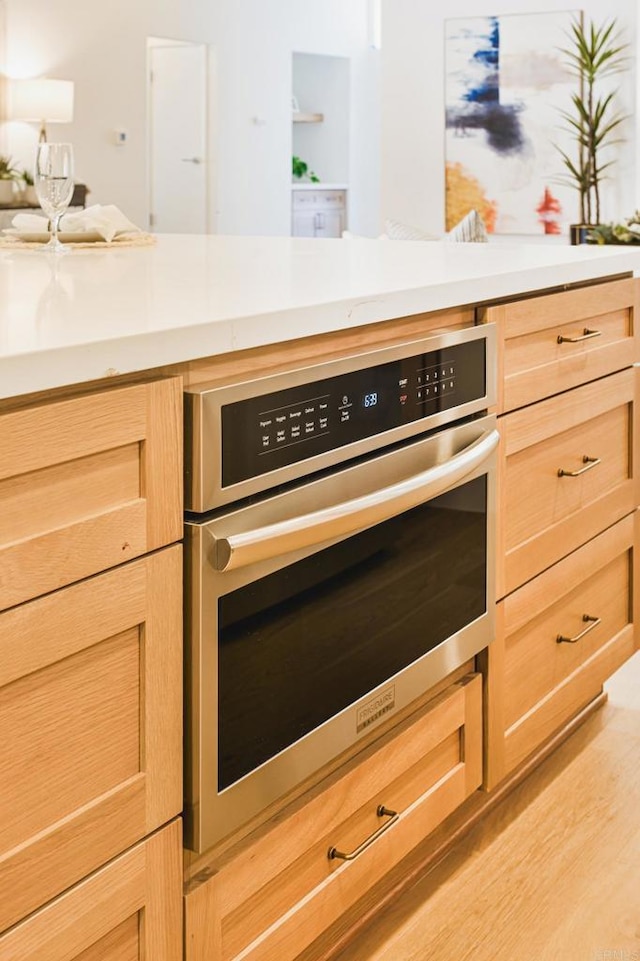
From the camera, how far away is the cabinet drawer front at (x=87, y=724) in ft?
3.17

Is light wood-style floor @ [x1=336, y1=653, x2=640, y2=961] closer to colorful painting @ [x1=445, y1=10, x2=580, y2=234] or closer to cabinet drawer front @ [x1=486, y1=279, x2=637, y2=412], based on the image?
cabinet drawer front @ [x1=486, y1=279, x2=637, y2=412]

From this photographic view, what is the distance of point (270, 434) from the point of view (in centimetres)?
123

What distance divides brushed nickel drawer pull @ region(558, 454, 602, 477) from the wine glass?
954 millimetres

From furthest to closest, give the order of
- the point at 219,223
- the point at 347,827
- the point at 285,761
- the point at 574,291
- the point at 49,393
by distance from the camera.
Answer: the point at 219,223
the point at 574,291
the point at 347,827
the point at 285,761
the point at 49,393

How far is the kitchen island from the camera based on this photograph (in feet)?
3.21

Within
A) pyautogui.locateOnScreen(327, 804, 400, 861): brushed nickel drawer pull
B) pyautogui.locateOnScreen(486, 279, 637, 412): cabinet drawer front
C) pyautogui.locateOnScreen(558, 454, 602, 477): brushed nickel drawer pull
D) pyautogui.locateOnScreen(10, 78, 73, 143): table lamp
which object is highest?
pyautogui.locateOnScreen(10, 78, 73, 143): table lamp

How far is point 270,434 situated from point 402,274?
0.53 meters

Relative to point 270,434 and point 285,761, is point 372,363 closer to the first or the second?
point 270,434

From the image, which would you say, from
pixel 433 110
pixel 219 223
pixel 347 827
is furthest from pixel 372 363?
pixel 219 223

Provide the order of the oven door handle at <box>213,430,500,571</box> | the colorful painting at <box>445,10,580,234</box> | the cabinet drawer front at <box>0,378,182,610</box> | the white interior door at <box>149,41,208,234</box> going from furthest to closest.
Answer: the white interior door at <box>149,41,208,234</box>
the colorful painting at <box>445,10,580,234</box>
the oven door handle at <box>213,430,500,571</box>
the cabinet drawer front at <box>0,378,182,610</box>

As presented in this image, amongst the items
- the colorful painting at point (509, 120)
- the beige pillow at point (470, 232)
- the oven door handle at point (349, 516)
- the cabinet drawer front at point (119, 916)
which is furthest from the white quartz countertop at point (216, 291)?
the colorful painting at point (509, 120)

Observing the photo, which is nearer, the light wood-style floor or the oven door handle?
the oven door handle

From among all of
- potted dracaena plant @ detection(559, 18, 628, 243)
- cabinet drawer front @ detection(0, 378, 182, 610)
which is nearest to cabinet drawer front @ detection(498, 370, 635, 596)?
cabinet drawer front @ detection(0, 378, 182, 610)

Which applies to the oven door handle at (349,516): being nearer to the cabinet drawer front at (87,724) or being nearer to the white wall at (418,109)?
the cabinet drawer front at (87,724)
